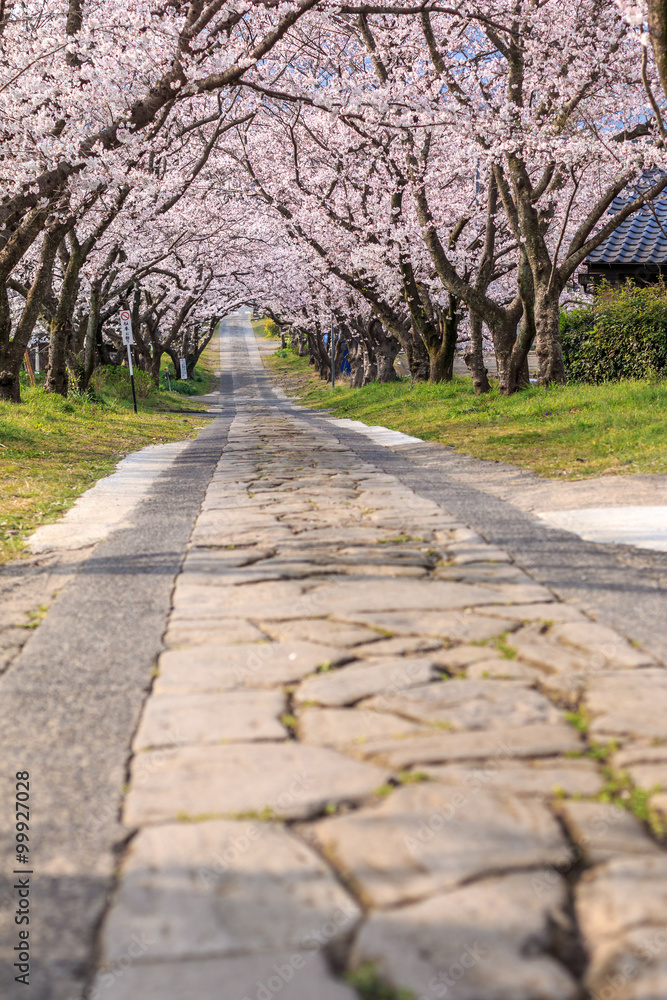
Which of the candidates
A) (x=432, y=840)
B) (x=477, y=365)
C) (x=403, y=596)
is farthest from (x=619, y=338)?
(x=432, y=840)

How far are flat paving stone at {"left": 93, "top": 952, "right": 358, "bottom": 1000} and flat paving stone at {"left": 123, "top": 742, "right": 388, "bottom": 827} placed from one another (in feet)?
1.88

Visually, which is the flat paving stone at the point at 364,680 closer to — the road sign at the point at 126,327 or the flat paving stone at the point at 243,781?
the flat paving stone at the point at 243,781

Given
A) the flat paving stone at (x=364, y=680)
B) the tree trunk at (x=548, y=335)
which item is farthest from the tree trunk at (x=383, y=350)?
the flat paving stone at (x=364, y=680)

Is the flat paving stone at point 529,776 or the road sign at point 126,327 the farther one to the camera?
the road sign at point 126,327

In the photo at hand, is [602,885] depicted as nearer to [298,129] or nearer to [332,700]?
[332,700]

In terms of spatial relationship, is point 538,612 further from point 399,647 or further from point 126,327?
point 126,327

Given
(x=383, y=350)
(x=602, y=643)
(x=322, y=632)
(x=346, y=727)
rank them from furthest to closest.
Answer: (x=383, y=350), (x=322, y=632), (x=602, y=643), (x=346, y=727)

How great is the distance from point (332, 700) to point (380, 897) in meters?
1.19

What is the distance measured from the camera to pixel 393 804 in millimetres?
2426

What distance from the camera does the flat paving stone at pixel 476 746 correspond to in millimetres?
2709

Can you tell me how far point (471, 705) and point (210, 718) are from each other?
0.96 meters

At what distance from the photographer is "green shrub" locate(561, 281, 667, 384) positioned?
582 inches

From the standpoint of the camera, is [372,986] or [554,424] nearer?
[372,986]

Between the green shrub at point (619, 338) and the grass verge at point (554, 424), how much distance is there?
0.95 metres
